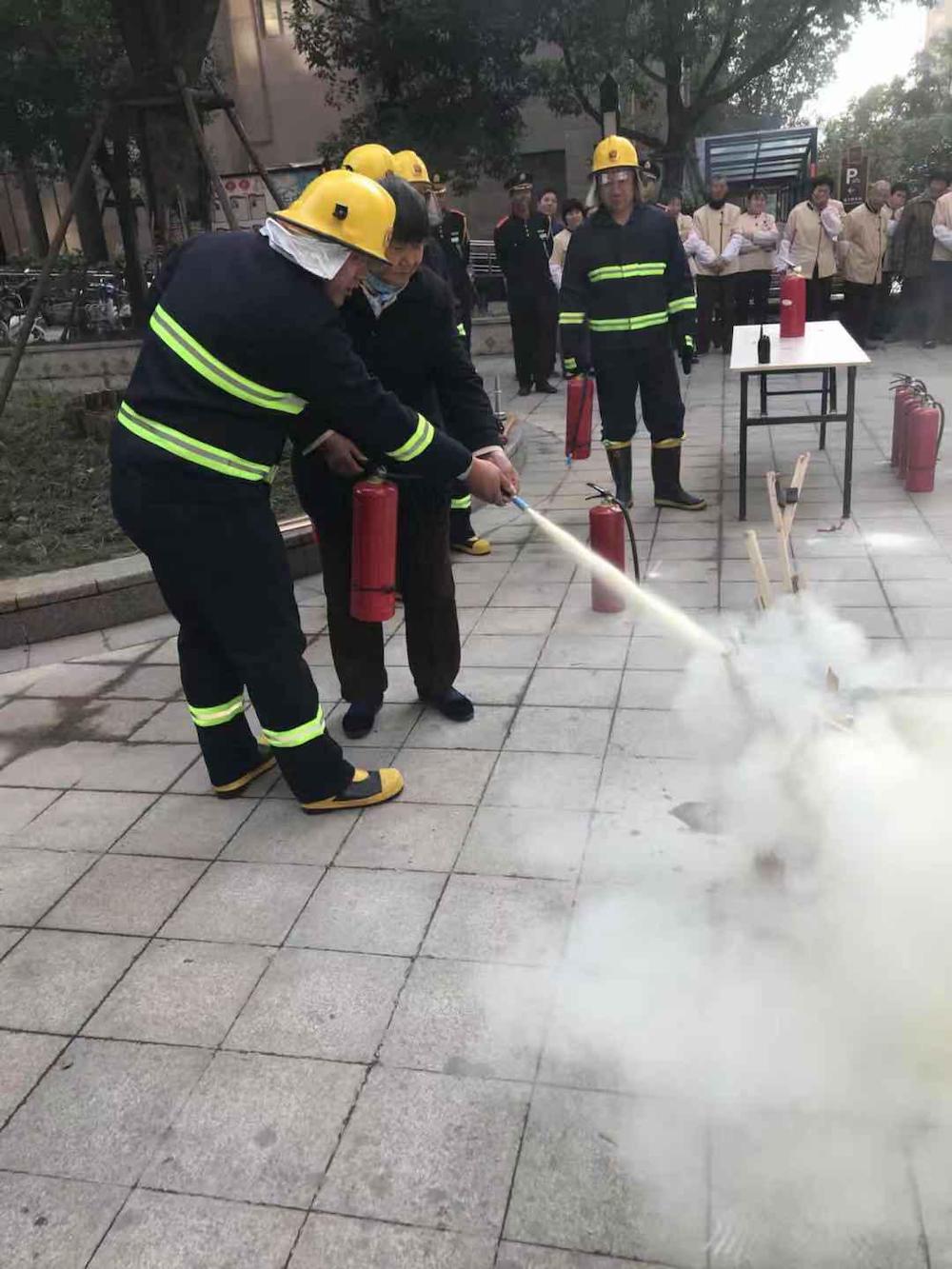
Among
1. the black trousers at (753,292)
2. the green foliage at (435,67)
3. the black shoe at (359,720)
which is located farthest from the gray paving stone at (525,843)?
the green foliage at (435,67)

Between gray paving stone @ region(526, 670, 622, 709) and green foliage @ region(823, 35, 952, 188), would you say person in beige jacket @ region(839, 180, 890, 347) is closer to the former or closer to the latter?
gray paving stone @ region(526, 670, 622, 709)

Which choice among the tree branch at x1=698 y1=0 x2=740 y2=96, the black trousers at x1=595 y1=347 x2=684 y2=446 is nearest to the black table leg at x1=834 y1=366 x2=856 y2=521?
the black trousers at x1=595 y1=347 x2=684 y2=446

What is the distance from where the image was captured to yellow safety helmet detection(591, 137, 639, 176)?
555 centimetres

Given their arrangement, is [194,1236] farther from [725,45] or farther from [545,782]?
[725,45]

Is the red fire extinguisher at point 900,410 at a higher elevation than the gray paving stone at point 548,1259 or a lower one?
higher

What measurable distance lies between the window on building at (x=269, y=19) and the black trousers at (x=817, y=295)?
826 inches

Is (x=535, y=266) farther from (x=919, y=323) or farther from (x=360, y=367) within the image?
(x=360, y=367)

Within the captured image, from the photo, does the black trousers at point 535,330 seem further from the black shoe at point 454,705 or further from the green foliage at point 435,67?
the green foliage at point 435,67

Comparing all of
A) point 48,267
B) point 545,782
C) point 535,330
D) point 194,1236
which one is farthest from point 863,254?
point 194,1236

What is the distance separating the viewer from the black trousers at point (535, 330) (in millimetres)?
10320

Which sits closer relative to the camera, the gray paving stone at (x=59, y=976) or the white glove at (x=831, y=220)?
the gray paving stone at (x=59, y=976)

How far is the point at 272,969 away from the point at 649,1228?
1.20m

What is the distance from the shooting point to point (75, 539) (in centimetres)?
588

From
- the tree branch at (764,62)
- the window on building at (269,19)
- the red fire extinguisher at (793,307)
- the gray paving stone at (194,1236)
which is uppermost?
the window on building at (269,19)
